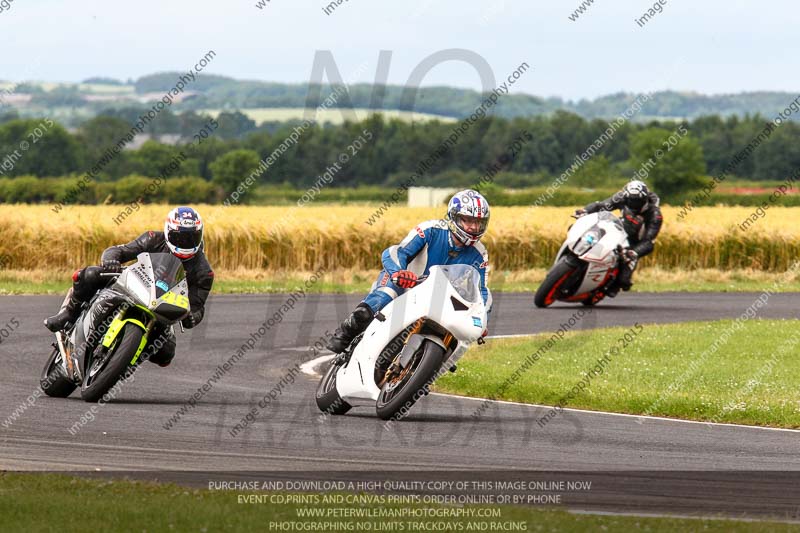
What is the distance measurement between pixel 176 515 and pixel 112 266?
5.18 metres

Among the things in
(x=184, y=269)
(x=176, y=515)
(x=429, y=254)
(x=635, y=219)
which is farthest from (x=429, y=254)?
(x=635, y=219)

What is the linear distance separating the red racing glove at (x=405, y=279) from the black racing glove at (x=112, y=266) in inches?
107

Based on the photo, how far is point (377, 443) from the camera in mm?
10133

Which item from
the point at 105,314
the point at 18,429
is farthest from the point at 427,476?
the point at 105,314

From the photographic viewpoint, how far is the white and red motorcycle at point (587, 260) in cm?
2227

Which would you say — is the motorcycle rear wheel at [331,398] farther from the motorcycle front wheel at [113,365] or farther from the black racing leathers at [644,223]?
the black racing leathers at [644,223]

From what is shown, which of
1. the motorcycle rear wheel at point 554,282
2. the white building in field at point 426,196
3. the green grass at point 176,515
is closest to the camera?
the green grass at point 176,515

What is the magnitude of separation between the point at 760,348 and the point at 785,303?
9.61 meters

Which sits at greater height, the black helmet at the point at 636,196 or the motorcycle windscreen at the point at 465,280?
the motorcycle windscreen at the point at 465,280

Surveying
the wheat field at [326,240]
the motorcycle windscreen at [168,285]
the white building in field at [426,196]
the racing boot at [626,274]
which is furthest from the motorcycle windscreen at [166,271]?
the white building in field at [426,196]

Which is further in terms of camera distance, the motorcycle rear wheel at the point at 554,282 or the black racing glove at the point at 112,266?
the motorcycle rear wheel at the point at 554,282

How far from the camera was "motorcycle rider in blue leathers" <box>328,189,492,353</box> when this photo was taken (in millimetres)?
11297

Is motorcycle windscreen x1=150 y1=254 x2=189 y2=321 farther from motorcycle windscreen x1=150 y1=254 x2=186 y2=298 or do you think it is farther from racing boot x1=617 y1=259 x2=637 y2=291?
racing boot x1=617 y1=259 x2=637 y2=291

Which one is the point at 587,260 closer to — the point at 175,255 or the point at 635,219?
the point at 635,219
